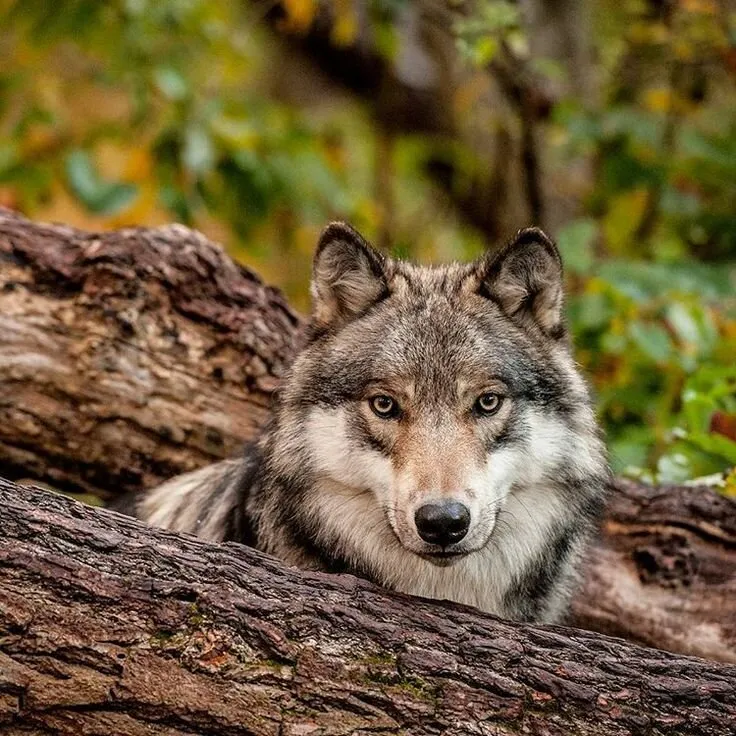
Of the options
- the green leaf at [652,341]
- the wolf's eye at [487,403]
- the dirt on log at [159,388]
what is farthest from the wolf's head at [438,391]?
the green leaf at [652,341]

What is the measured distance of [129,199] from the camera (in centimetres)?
757

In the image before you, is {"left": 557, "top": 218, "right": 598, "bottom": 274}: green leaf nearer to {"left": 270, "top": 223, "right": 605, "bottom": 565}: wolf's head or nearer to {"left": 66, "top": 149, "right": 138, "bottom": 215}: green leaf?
{"left": 270, "top": 223, "right": 605, "bottom": 565}: wolf's head

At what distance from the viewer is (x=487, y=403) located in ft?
13.2

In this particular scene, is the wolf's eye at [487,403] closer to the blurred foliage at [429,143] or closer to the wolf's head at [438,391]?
the wolf's head at [438,391]

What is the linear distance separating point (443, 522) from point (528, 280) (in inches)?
50.4

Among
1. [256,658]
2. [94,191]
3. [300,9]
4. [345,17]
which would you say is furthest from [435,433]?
[345,17]

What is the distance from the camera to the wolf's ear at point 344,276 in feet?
14.2

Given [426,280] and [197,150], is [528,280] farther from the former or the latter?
[197,150]

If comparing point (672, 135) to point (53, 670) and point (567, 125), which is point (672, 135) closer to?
point (567, 125)

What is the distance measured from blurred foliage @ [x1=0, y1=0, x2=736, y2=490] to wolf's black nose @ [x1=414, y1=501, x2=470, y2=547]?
2474 millimetres

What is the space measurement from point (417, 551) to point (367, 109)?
8537 millimetres

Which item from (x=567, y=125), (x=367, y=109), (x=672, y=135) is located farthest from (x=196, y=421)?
(x=367, y=109)

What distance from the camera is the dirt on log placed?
517 centimetres

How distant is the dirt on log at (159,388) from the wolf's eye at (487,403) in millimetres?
1582
